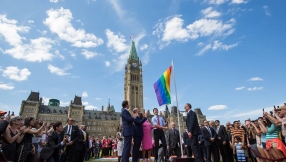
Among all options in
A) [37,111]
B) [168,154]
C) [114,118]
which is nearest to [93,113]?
[114,118]

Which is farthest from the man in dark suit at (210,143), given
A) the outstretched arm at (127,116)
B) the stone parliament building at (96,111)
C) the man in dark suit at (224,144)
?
the stone parliament building at (96,111)

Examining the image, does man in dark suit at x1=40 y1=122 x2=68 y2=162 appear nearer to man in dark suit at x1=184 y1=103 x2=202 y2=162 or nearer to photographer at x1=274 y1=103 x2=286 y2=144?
man in dark suit at x1=184 y1=103 x2=202 y2=162

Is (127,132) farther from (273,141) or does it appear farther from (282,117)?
(282,117)

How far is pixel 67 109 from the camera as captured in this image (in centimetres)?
8912

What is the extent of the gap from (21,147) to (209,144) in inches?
350

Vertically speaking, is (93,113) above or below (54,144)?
above

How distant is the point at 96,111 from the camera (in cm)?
9994

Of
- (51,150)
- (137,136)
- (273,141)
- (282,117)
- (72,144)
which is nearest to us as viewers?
(282,117)

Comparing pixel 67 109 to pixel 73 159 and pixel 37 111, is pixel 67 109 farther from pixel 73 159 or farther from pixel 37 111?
pixel 73 159

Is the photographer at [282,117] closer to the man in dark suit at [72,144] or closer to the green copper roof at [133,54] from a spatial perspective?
the man in dark suit at [72,144]

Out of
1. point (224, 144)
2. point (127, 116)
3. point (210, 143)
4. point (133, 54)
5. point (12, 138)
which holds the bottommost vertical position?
point (224, 144)

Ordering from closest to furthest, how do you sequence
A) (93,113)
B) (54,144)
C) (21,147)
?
(21,147) < (54,144) < (93,113)

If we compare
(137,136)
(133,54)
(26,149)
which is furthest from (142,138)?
(133,54)

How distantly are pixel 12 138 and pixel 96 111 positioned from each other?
98.1m
